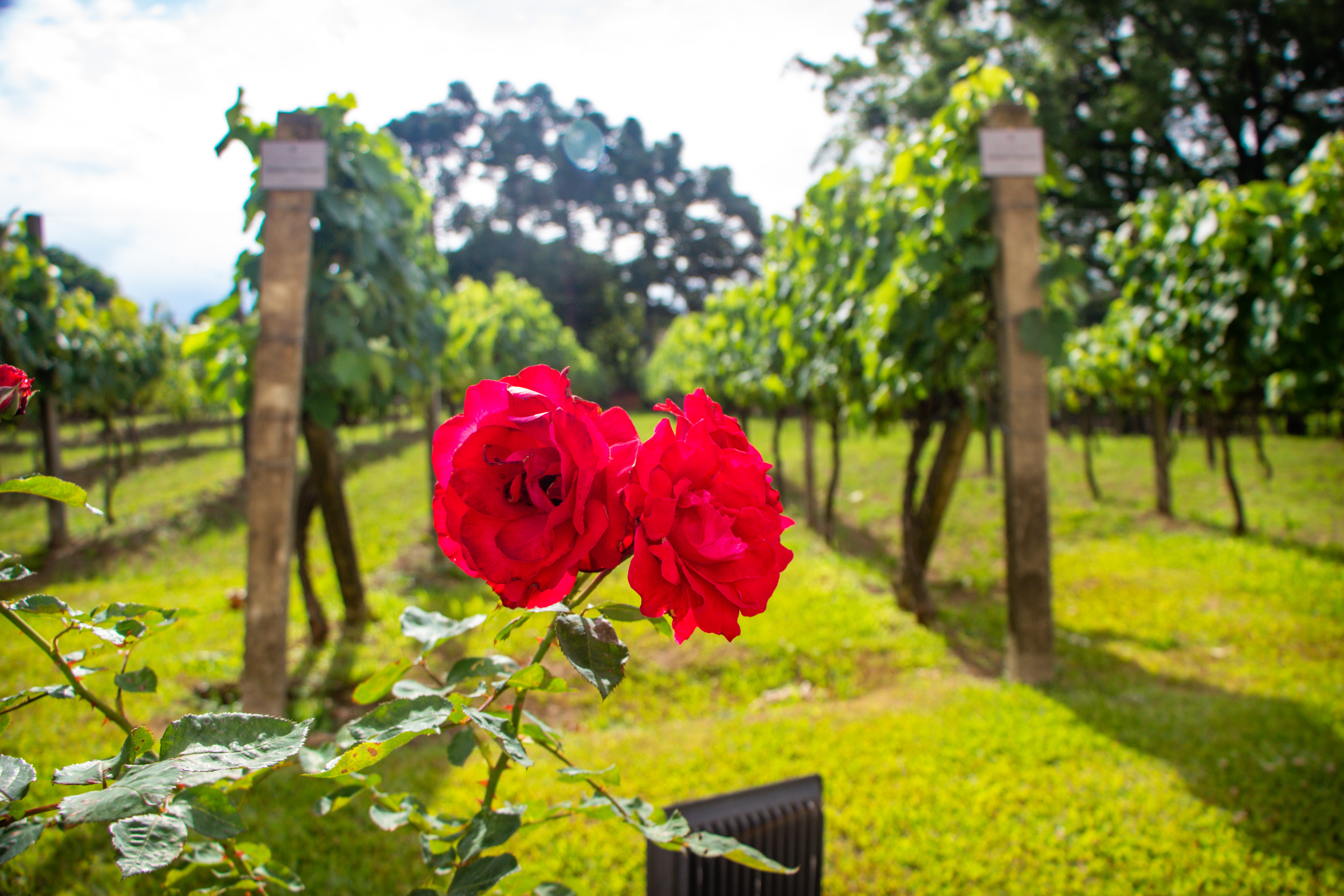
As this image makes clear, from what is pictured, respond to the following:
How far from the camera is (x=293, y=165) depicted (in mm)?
2850

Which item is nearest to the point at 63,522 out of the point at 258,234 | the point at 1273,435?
the point at 258,234

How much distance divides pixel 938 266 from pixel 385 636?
150 inches

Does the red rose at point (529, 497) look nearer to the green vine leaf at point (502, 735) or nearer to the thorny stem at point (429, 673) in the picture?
the green vine leaf at point (502, 735)

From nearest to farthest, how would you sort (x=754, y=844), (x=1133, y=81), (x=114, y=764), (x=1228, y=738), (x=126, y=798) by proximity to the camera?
(x=126, y=798) < (x=114, y=764) < (x=754, y=844) < (x=1228, y=738) < (x=1133, y=81)

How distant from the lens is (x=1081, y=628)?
4512 millimetres

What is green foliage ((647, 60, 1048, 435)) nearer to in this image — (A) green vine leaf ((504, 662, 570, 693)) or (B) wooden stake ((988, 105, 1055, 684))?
(B) wooden stake ((988, 105, 1055, 684))

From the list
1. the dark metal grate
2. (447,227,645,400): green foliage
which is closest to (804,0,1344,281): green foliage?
the dark metal grate

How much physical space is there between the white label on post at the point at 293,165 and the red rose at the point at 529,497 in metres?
2.77

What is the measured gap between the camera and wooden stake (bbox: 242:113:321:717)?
2.86m

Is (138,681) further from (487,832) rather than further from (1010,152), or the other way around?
(1010,152)

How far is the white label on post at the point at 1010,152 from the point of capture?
3.19m

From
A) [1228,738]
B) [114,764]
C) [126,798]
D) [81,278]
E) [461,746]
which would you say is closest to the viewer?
[126,798]

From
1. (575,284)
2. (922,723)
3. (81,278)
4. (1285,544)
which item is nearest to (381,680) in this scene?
(922,723)

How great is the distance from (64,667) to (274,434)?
2404mm
